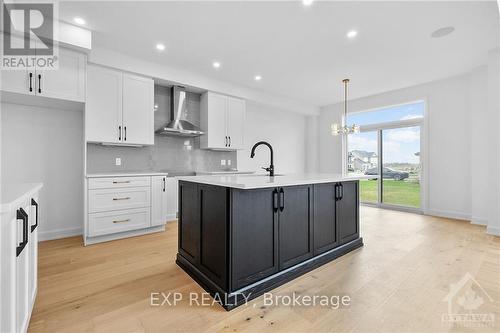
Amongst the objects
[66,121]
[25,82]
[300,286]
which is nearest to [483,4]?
[300,286]

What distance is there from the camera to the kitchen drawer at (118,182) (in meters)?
3.08

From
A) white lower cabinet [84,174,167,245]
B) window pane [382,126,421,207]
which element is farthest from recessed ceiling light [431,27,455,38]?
white lower cabinet [84,174,167,245]

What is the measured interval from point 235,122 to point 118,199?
9.05 feet

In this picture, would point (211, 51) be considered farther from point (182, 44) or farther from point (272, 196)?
point (272, 196)

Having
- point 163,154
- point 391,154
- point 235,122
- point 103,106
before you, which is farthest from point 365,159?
point 103,106

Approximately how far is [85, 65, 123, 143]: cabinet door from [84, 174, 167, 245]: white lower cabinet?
0.71m

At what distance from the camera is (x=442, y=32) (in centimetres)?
299

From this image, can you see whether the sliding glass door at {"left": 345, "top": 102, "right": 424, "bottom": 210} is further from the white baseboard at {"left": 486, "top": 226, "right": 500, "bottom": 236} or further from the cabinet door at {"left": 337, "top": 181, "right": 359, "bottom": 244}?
the cabinet door at {"left": 337, "top": 181, "right": 359, "bottom": 244}

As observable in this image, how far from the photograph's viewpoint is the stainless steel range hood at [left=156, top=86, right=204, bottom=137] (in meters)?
4.18

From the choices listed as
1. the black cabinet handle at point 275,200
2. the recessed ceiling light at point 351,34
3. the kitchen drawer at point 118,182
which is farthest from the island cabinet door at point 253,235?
the recessed ceiling light at point 351,34

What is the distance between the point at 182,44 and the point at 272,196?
2741 millimetres

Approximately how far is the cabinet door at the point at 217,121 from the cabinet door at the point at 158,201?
1337mm

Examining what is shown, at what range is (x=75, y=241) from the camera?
10.5ft

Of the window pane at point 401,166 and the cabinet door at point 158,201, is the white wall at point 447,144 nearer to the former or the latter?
the window pane at point 401,166
